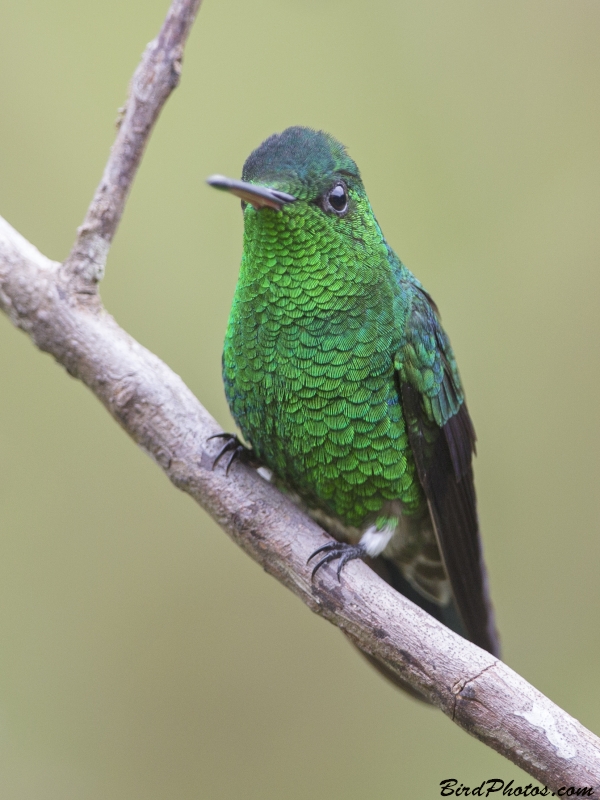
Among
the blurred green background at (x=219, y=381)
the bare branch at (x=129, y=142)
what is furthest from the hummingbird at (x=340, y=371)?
the blurred green background at (x=219, y=381)

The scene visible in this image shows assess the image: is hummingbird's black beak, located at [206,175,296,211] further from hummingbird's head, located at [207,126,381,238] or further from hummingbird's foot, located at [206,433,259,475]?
hummingbird's foot, located at [206,433,259,475]

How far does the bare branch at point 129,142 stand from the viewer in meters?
1.99

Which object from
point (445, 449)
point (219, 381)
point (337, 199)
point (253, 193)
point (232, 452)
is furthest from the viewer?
point (219, 381)

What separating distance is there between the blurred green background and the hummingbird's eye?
1.56 m

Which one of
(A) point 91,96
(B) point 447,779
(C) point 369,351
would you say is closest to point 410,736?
(B) point 447,779

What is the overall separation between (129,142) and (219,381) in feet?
5.57

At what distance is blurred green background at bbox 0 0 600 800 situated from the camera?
360 centimetres

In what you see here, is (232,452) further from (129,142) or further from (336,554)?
(129,142)

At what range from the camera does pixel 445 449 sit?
240 cm

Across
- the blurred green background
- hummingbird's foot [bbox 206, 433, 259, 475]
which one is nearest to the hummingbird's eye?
hummingbird's foot [bbox 206, 433, 259, 475]

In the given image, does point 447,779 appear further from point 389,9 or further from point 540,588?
point 389,9

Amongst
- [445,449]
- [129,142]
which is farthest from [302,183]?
[445,449]

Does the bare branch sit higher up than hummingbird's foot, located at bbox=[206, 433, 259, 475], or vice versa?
the bare branch

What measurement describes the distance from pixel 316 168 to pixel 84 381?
85 cm
